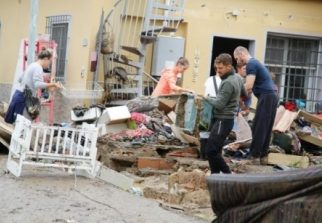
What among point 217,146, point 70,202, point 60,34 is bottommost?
point 70,202

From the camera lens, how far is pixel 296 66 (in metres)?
15.5

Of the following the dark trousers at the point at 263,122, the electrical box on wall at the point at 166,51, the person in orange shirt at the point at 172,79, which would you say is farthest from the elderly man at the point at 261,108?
the electrical box on wall at the point at 166,51

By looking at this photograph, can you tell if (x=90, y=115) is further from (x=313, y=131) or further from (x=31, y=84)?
(x=313, y=131)

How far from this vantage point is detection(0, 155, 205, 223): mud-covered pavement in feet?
20.7

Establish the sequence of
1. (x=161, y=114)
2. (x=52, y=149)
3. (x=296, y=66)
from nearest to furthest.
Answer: (x=52, y=149)
(x=161, y=114)
(x=296, y=66)

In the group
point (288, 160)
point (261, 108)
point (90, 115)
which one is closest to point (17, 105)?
point (90, 115)

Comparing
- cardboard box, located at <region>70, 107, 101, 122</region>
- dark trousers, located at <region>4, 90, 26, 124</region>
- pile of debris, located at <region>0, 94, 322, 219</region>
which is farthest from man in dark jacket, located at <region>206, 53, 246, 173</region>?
cardboard box, located at <region>70, 107, 101, 122</region>

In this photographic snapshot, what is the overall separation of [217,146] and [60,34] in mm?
8065

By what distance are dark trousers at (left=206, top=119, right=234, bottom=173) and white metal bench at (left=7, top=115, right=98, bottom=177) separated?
59.8 inches

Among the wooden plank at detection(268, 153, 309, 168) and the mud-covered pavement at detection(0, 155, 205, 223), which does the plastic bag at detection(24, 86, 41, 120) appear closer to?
the mud-covered pavement at detection(0, 155, 205, 223)

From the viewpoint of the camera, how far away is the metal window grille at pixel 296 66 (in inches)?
607

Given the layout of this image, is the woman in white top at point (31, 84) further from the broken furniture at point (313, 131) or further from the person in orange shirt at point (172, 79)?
the broken furniture at point (313, 131)

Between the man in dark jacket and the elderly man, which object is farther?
the elderly man

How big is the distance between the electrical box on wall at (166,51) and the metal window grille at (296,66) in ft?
8.00
